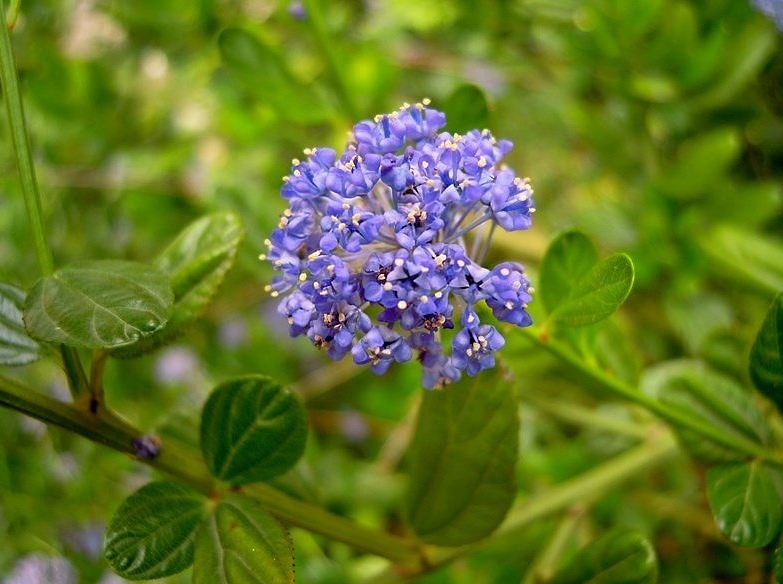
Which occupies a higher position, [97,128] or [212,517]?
[212,517]

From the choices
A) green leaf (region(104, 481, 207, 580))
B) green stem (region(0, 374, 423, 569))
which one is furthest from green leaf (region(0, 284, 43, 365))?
green leaf (region(104, 481, 207, 580))

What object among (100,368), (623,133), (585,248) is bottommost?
(623,133)

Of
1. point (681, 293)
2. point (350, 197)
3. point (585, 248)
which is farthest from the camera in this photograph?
point (681, 293)

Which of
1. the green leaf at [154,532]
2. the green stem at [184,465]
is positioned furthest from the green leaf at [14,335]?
the green leaf at [154,532]

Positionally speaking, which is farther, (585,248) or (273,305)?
(273,305)

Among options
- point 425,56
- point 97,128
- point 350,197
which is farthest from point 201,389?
point 425,56

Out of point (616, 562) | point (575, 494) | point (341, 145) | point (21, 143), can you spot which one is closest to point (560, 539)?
point (575, 494)

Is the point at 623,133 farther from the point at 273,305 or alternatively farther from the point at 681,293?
the point at 273,305

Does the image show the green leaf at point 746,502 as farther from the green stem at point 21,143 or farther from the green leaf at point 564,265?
the green stem at point 21,143

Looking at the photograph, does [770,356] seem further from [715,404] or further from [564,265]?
[564,265]
